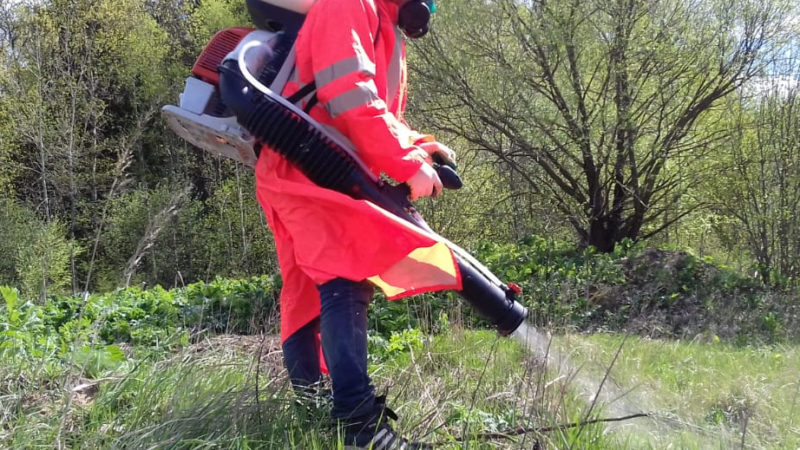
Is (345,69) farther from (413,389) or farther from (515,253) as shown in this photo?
(515,253)

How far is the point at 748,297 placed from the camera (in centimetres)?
685

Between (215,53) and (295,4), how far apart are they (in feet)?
1.25

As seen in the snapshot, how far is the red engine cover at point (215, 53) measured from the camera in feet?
8.34

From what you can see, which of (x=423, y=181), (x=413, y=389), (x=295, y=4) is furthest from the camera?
(x=413, y=389)

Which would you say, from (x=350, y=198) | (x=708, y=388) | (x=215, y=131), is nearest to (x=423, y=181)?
(x=350, y=198)

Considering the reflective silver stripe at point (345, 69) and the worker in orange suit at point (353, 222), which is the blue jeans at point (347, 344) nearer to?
the worker in orange suit at point (353, 222)

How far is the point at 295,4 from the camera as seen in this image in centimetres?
244

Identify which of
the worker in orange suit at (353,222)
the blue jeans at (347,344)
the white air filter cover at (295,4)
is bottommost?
the blue jeans at (347,344)

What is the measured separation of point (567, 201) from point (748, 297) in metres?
3.03

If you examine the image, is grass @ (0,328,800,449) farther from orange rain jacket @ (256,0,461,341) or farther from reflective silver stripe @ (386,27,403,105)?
reflective silver stripe @ (386,27,403,105)

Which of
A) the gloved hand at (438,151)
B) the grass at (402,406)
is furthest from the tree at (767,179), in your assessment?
the gloved hand at (438,151)

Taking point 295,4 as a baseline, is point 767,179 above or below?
below

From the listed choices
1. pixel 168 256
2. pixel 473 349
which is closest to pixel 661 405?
pixel 473 349

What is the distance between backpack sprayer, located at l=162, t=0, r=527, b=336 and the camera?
2.24 meters
